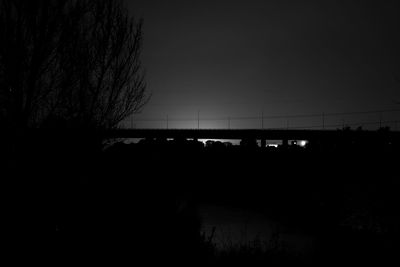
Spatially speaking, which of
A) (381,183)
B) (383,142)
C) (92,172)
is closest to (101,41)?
(92,172)

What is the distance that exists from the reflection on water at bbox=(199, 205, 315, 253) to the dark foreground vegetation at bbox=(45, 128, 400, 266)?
73 cm

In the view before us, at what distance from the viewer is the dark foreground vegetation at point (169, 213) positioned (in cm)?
764

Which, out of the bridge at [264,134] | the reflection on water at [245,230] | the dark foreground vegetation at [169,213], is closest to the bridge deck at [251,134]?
the bridge at [264,134]

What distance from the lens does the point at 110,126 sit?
44.4 feet

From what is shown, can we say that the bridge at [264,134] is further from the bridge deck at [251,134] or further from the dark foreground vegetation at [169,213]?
the dark foreground vegetation at [169,213]

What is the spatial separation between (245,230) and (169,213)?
10091mm

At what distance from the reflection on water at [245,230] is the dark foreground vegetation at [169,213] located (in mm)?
730

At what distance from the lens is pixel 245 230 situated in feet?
60.6

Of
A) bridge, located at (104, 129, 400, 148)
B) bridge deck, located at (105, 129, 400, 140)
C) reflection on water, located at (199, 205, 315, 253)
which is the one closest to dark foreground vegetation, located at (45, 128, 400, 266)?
reflection on water, located at (199, 205, 315, 253)

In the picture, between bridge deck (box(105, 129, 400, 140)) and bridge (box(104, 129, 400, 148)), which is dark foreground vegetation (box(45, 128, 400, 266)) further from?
bridge deck (box(105, 129, 400, 140))

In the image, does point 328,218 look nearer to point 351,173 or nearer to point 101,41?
point 351,173

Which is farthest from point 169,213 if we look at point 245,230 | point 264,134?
point 264,134

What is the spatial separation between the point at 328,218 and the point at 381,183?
8.70 metres

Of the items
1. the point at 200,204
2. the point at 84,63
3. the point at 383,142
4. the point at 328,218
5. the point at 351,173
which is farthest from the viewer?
the point at 383,142
